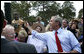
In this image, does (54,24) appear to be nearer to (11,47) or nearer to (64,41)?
(64,41)

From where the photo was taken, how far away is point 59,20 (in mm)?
6586

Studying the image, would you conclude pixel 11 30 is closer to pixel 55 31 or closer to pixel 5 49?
pixel 55 31

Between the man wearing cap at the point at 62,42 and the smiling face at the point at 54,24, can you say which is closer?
the man wearing cap at the point at 62,42

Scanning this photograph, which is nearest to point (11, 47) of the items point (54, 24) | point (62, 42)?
point (62, 42)

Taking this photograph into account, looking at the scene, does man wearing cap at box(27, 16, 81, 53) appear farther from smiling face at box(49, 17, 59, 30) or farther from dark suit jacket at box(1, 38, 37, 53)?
dark suit jacket at box(1, 38, 37, 53)

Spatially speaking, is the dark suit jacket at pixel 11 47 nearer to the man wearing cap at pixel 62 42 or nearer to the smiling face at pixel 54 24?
the man wearing cap at pixel 62 42

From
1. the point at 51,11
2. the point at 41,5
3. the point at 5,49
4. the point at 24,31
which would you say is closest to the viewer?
the point at 5,49

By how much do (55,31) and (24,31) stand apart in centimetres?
100

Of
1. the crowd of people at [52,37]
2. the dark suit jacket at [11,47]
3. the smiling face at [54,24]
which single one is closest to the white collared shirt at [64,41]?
the crowd of people at [52,37]

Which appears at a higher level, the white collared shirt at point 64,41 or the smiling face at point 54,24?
the smiling face at point 54,24

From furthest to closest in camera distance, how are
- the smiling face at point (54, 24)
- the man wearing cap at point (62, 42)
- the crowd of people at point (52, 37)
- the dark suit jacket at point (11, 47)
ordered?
the smiling face at point (54, 24) → the man wearing cap at point (62, 42) → the crowd of people at point (52, 37) → the dark suit jacket at point (11, 47)

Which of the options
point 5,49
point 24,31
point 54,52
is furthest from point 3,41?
point 24,31

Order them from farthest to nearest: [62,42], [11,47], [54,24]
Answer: [54,24], [62,42], [11,47]

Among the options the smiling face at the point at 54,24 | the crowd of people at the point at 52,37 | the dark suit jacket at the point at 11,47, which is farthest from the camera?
the smiling face at the point at 54,24
